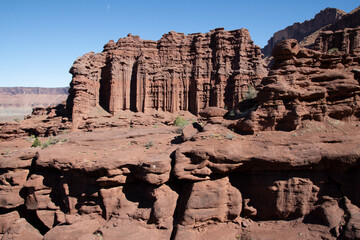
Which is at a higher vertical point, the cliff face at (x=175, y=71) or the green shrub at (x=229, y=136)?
the cliff face at (x=175, y=71)

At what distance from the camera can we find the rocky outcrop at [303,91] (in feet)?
40.2

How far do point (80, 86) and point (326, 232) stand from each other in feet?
133

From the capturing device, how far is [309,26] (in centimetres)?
8425

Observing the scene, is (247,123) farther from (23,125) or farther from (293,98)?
(23,125)

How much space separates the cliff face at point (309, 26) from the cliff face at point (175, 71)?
4796 cm

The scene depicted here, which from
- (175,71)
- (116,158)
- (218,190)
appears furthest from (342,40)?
(116,158)

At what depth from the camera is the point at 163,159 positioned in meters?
10.9

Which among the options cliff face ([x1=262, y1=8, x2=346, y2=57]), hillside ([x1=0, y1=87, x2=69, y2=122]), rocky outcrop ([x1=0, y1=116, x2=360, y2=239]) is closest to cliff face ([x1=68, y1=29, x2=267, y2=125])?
rocky outcrop ([x1=0, y1=116, x2=360, y2=239])

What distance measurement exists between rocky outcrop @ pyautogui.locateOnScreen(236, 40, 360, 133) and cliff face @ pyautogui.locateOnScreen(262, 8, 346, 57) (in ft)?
249

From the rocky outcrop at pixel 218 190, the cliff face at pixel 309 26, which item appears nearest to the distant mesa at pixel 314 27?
the cliff face at pixel 309 26

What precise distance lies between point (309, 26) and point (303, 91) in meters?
89.3

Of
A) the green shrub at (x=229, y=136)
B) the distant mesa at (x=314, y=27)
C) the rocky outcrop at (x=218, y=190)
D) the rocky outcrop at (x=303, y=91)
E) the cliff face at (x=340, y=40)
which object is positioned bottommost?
the rocky outcrop at (x=218, y=190)

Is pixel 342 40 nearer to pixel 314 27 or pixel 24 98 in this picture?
pixel 314 27

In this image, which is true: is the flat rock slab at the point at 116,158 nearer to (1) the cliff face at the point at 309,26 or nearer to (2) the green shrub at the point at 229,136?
(2) the green shrub at the point at 229,136
